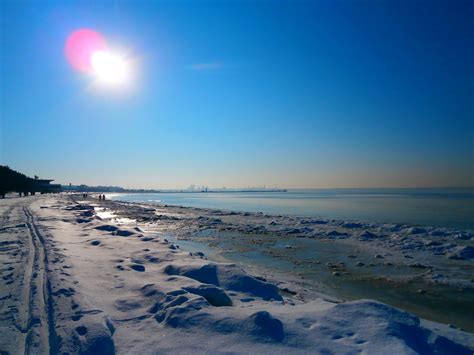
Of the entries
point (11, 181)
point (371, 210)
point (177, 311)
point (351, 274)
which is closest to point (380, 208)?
point (371, 210)

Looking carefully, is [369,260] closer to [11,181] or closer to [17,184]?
[11,181]

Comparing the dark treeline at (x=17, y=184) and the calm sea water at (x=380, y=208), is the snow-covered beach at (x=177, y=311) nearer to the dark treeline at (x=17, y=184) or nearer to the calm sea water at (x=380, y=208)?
the calm sea water at (x=380, y=208)

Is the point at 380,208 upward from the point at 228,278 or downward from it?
downward

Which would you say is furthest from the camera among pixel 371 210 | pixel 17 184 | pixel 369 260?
pixel 17 184

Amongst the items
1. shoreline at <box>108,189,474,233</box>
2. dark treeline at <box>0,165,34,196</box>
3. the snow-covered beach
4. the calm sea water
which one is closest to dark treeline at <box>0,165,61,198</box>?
dark treeline at <box>0,165,34,196</box>

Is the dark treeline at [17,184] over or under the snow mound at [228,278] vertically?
over

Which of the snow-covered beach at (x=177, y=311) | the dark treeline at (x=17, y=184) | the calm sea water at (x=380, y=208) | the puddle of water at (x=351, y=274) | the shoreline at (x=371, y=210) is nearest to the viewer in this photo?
the snow-covered beach at (x=177, y=311)

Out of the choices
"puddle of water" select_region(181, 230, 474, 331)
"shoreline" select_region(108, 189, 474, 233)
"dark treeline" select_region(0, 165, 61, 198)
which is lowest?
"puddle of water" select_region(181, 230, 474, 331)

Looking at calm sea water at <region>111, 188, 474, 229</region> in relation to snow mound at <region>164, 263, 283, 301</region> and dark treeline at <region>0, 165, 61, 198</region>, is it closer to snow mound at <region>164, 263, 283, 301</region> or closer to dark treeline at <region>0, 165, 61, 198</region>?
snow mound at <region>164, 263, 283, 301</region>

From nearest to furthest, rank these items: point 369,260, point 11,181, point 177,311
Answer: point 177,311 → point 369,260 → point 11,181

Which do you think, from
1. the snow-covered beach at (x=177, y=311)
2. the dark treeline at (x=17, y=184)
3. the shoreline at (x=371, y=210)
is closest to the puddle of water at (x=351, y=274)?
the snow-covered beach at (x=177, y=311)

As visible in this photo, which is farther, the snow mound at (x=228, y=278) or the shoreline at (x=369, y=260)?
the shoreline at (x=369, y=260)

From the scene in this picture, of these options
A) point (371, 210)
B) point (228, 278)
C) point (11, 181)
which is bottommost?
point (371, 210)

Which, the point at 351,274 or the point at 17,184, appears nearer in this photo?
the point at 351,274
